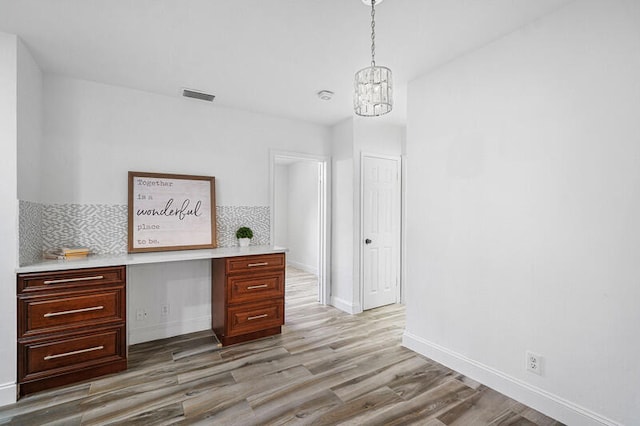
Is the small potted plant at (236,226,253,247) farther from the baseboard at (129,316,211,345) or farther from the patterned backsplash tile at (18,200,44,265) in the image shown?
the patterned backsplash tile at (18,200,44,265)

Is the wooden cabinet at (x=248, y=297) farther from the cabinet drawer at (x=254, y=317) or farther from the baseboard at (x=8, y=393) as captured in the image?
the baseboard at (x=8, y=393)

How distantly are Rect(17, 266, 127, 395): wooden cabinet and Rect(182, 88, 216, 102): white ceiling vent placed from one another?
73.4 inches

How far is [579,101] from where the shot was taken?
187 cm

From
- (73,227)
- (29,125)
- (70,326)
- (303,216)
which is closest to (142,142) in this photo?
(29,125)

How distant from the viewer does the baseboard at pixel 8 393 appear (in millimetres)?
2137

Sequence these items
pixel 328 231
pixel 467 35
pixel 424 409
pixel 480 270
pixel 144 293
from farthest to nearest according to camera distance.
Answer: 1. pixel 328 231
2. pixel 144 293
3. pixel 480 270
4. pixel 467 35
5. pixel 424 409

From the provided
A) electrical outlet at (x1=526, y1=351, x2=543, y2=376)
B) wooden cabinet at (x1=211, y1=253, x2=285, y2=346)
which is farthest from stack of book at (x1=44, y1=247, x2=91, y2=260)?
electrical outlet at (x1=526, y1=351, x2=543, y2=376)

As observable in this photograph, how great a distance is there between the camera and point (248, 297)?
3127 mm

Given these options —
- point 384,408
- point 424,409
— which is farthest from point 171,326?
point 424,409

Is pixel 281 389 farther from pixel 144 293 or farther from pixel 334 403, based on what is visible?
pixel 144 293

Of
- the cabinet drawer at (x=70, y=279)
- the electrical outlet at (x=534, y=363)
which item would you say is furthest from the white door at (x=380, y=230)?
the cabinet drawer at (x=70, y=279)

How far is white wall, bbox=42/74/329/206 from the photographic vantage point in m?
2.85

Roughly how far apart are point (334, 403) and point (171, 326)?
6.74 feet

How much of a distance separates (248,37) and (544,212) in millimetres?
2379
